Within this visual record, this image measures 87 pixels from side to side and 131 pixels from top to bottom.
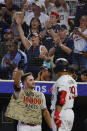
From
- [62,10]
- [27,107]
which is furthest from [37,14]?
[27,107]

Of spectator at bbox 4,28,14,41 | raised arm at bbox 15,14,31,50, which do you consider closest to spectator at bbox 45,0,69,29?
raised arm at bbox 15,14,31,50

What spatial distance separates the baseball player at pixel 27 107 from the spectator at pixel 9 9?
13.4 ft

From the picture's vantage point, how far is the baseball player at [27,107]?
4.91 meters

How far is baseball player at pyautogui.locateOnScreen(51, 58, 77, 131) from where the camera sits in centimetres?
416

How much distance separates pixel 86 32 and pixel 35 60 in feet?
4.36

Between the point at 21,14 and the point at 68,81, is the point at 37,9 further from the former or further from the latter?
the point at 68,81

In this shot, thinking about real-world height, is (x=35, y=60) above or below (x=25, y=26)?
below

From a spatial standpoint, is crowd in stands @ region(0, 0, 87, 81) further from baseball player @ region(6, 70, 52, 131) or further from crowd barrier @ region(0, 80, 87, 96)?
baseball player @ region(6, 70, 52, 131)

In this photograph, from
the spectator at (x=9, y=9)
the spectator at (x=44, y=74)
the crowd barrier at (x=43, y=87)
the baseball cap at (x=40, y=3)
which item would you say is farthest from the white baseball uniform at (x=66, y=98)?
the spectator at (x=9, y=9)

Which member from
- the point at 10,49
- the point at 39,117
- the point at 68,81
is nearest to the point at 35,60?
the point at 10,49

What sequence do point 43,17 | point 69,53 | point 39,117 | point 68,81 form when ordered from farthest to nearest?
point 43,17 → point 69,53 → point 39,117 → point 68,81

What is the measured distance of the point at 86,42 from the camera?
26.4 feet

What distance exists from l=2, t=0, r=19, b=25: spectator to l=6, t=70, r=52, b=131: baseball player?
4.07 m

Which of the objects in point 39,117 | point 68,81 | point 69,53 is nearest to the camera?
point 68,81
